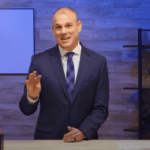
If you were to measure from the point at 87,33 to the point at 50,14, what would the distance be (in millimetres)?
649

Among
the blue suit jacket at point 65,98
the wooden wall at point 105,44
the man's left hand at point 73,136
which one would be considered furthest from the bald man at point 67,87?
the wooden wall at point 105,44

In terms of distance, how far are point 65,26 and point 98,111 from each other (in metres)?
0.57

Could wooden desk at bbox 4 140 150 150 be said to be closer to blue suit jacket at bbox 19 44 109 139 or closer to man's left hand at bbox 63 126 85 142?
man's left hand at bbox 63 126 85 142

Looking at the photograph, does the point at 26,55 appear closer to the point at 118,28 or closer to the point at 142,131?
the point at 118,28

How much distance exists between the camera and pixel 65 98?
1324mm

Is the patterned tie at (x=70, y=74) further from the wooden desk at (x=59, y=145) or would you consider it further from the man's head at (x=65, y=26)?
the wooden desk at (x=59, y=145)

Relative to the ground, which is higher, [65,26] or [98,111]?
[65,26]


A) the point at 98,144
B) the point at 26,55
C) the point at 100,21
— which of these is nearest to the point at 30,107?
A: the point at 98,144

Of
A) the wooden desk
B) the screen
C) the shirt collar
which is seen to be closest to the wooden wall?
the screen

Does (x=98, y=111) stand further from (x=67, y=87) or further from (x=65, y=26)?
(x=65, y=26)

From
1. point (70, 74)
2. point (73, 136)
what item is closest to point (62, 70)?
point (70, 74)

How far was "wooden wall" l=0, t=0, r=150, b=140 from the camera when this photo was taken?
10.6ft

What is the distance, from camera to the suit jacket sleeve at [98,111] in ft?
4.01

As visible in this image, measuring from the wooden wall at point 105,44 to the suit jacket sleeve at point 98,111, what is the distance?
192 centimetres
